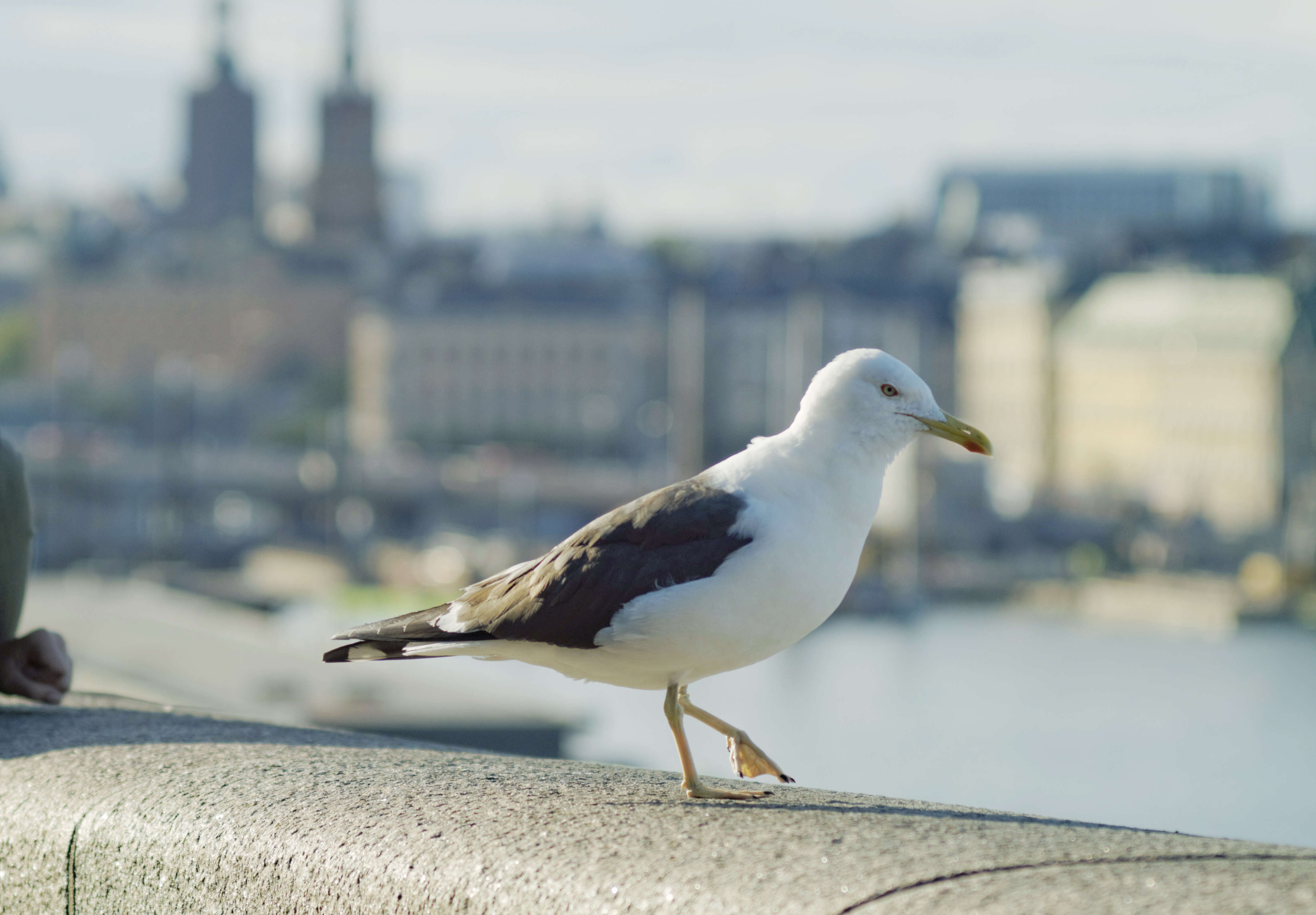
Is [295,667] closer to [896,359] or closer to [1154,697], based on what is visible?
[896,359]

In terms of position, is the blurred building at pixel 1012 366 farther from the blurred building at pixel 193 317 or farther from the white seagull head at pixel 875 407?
the white seagull head at pixel 875 407

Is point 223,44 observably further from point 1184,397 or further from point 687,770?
point 687,770

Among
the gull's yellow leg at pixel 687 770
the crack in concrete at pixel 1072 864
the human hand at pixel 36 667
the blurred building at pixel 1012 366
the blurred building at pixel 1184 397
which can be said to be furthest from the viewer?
the blurred building at pixel 1012 366

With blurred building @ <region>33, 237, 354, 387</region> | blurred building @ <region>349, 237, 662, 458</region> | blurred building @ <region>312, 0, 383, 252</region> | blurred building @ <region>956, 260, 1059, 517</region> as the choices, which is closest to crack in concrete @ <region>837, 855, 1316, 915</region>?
blurred building @ <region>956, 260, 1059, 517</region>

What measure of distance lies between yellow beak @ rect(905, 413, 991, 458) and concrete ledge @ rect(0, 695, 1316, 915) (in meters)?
0.32

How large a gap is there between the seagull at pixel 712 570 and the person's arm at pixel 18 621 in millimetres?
479

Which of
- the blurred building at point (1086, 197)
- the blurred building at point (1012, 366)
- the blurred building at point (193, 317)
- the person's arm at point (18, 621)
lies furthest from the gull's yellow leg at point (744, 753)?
the blurred building at point (1086, 197)

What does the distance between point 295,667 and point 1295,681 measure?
23.7 metres

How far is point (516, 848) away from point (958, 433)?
2.01 feet

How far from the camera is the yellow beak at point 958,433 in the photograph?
5.98ft

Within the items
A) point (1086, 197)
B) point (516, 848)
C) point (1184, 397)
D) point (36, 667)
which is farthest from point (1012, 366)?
point (516, 848)

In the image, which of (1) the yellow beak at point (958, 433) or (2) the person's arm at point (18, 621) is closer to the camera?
(1) the yellow beak at point (958, 433)

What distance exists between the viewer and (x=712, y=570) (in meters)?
1.77

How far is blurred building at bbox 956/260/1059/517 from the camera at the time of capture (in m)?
58.4
